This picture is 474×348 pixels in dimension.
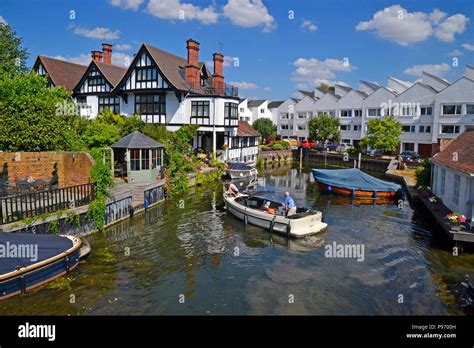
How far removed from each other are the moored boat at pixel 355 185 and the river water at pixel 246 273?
23.8ft

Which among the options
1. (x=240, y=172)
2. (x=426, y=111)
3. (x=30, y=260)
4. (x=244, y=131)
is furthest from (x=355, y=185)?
(x=426, y=111)

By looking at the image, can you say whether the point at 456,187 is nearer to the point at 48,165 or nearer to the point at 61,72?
the point at 48,165

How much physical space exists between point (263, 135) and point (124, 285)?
A: 68.3m

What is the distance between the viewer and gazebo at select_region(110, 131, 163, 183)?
958 inches

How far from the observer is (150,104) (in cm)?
4166

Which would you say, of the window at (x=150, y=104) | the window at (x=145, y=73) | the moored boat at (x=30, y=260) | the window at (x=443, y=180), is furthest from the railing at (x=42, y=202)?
the window at (x=145, y=73)

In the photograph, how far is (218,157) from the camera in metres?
42.1

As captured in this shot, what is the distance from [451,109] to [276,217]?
42357 millimetres

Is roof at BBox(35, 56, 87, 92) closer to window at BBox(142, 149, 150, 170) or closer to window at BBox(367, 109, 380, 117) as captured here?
window at BBox(142, 149, 150, 170)

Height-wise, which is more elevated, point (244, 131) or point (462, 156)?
point (244, 131)

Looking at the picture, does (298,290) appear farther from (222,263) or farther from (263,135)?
(263,135)

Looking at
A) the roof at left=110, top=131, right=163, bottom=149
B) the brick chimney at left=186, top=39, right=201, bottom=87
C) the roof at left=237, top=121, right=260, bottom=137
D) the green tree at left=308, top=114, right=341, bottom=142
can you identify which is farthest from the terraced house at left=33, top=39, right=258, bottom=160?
the green tree at left=308, top=114, right=341, bottom=142

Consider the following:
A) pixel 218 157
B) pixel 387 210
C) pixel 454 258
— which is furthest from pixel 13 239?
pixel 218 157

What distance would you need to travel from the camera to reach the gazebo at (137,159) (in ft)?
79.8
